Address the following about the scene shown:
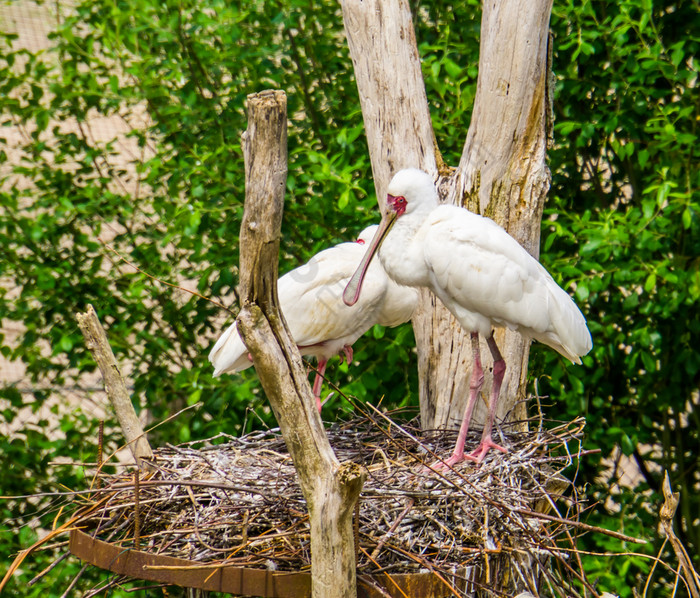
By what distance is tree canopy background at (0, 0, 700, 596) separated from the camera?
529 cm

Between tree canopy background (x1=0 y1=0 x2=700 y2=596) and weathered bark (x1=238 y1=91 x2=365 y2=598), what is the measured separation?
2.37 metres

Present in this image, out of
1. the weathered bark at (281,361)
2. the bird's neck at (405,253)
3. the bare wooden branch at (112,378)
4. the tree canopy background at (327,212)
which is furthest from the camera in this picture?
the tree canopy background at (327,212)

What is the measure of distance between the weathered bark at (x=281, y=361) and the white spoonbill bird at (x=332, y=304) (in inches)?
72.7

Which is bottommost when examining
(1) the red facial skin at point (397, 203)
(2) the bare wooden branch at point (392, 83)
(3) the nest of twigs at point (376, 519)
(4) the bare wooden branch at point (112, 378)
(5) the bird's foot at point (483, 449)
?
(5) the bird's foot at point (483, 449)

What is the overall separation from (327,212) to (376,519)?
2566 millimetres

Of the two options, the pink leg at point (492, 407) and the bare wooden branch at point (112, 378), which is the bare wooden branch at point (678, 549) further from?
the bare wooden branch at point (112, 378)

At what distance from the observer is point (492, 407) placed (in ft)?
13.4

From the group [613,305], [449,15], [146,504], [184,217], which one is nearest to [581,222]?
[613,305]

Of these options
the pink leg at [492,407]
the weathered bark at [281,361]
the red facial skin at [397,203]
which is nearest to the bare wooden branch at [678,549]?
the pink leg at [492,407]

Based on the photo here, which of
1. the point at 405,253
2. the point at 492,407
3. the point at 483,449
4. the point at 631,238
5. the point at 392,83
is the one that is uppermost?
the point at 392,83

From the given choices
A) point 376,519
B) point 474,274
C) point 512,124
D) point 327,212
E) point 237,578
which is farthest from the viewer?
point 327,212

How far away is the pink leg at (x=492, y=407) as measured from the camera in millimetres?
3896

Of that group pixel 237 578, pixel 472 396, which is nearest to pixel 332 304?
pixel 472 396

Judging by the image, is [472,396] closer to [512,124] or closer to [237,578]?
[512,124]
